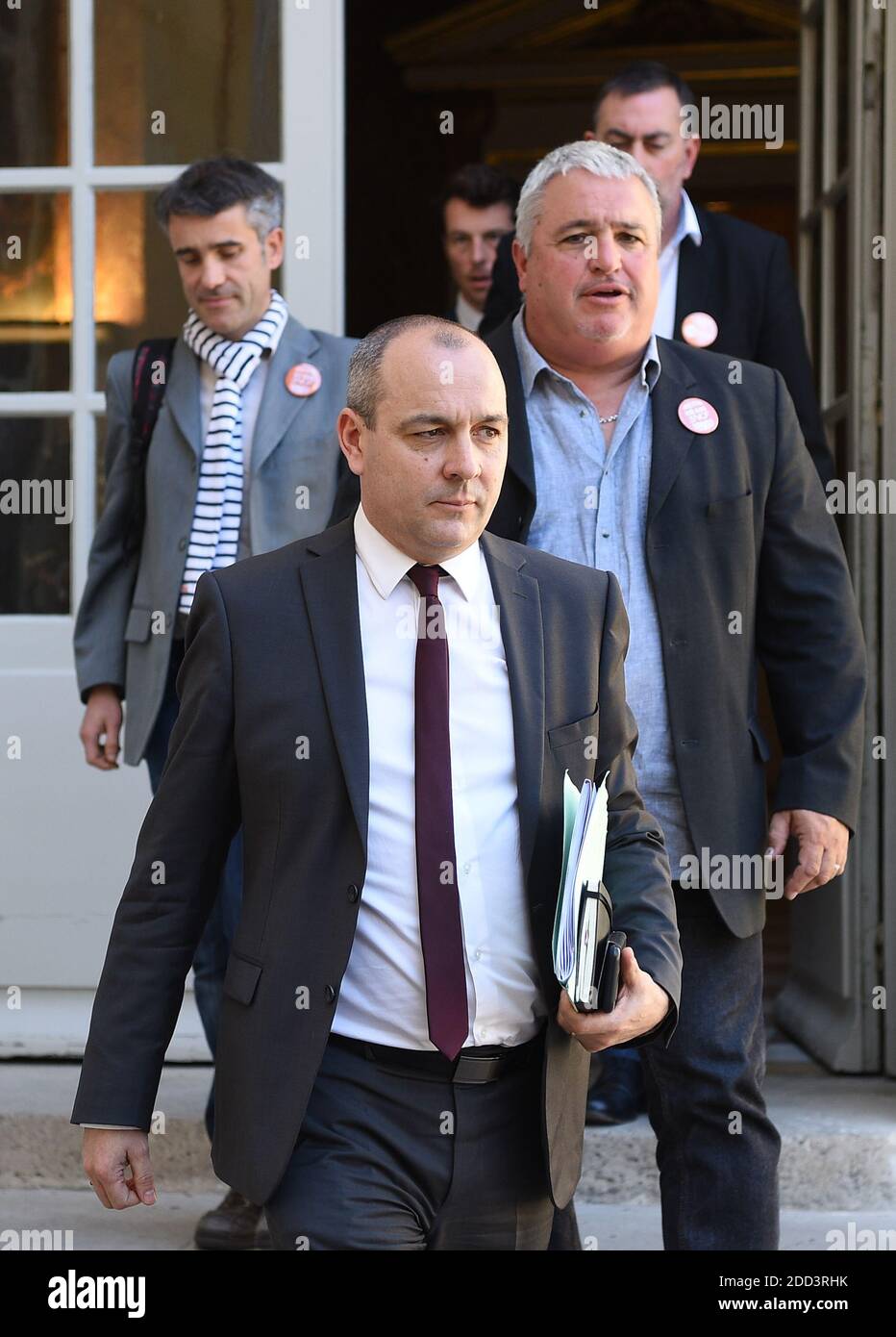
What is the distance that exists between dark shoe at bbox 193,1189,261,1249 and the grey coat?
96 cm

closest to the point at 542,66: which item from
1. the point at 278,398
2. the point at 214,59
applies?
the point at 214,59

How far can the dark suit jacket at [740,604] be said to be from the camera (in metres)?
2.99

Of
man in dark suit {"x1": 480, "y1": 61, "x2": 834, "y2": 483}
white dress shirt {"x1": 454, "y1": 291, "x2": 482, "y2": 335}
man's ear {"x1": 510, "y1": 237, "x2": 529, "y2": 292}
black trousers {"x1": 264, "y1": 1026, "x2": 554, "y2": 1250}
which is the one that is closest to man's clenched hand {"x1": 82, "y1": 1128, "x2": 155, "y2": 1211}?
black trousers {"x1": 264, "y1": 1026, "x2": 554, "y2": 1250}

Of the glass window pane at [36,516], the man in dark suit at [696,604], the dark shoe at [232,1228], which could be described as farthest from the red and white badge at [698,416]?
the glass window pane at [36,516]

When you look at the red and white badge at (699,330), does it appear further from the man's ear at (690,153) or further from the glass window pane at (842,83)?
the glass window pane at (842,83)

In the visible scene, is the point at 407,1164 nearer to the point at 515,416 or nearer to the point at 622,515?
the point at 622,515

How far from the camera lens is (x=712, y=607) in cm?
300

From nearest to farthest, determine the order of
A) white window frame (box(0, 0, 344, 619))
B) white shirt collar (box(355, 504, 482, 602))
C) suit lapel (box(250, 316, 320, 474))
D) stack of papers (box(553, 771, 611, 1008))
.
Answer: stack of papers (box(553, 771, 611, 1008))
white shirt collar (box(355, 504, 482, 602))
suit lapel (box(250, 316, 320, 474))
white window frame (box(0, 0, 344, 619))

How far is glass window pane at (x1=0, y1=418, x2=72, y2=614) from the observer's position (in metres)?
4.46

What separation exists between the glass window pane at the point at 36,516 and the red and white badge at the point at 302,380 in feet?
3.38

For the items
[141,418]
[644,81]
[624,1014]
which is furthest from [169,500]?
[624,1014]

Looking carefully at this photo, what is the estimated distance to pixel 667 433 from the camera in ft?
9.98

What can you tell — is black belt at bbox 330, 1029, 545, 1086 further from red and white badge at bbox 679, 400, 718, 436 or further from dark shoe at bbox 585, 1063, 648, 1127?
dark shoe at bbox 585, 1063, 648, 1127
